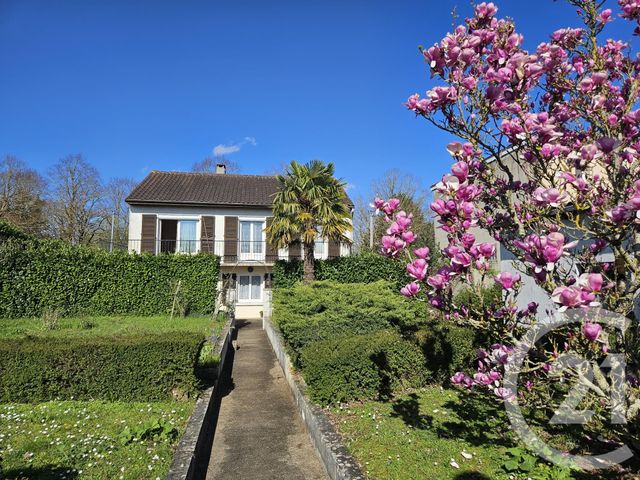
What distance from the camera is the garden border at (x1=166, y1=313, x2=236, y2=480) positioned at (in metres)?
3.72

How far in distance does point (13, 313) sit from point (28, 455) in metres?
12.3

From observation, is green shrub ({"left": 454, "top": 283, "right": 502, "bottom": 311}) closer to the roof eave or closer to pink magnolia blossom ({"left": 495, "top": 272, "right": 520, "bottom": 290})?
pink magnolia blossom ({"left": 495, "top": 272, "right": 520, "bottom": 290})

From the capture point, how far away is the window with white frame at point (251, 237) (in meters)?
20.5

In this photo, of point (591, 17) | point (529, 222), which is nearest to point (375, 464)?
point (529, 222)

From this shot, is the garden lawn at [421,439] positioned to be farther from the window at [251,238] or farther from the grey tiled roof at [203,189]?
the window at [251,238]

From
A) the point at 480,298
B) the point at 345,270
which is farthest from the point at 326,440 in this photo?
the point at 345,270

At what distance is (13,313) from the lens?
13.4 meters

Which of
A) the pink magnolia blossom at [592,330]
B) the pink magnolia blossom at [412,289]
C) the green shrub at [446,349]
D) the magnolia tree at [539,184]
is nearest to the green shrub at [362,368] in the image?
the green shrub at [446,349]

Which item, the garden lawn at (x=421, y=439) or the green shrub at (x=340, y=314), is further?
the green shrub at (x=340, y=314)

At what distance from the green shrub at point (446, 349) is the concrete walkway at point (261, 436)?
241 cm

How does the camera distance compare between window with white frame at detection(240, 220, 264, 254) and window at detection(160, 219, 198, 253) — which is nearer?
window at detection(160, 219, 198, 253)

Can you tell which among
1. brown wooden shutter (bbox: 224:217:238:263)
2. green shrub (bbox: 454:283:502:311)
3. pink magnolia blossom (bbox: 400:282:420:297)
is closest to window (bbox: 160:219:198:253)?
brown wooden shutter (bbox: 224:217:238:263)

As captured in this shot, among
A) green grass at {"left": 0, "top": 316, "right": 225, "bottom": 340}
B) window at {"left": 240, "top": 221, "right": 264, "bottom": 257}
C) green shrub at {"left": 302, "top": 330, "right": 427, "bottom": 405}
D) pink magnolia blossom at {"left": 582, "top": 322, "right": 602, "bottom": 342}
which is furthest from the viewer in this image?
window at {"left": 240, "top": 221, "right": 264, "bottom": 257}

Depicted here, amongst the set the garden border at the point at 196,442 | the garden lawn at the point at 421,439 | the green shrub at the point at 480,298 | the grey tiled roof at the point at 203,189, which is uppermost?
the grey tiled roof at the point at 203,189
